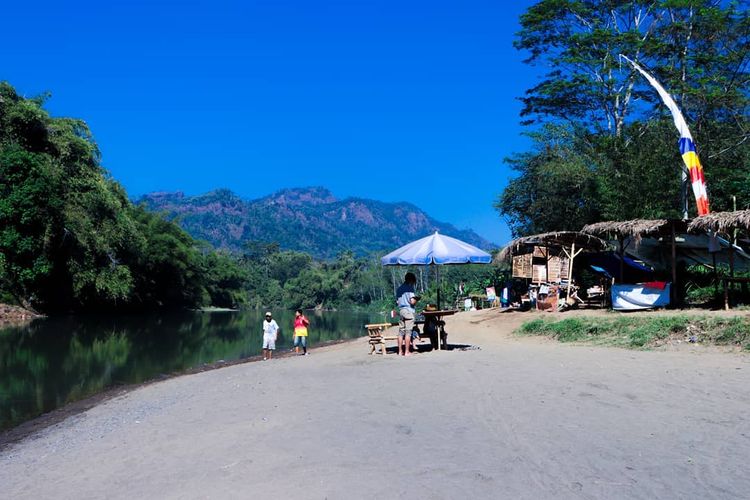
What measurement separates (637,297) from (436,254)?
6.81 meters

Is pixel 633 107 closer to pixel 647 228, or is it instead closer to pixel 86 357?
pixel 647 228

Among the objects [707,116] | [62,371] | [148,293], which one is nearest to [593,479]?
[62,371]

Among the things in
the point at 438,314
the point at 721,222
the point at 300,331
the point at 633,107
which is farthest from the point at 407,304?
the point at 633,107

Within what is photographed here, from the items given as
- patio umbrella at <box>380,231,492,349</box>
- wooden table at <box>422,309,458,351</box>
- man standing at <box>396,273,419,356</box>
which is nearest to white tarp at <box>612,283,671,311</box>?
patio umbrella at <box>380,231,492,349</box>

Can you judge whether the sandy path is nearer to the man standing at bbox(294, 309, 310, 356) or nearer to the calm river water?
the calm river water

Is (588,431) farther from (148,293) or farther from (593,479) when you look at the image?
(148,293)

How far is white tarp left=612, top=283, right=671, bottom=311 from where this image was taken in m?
15.2

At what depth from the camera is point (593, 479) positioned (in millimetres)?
4371

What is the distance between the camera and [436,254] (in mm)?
12164

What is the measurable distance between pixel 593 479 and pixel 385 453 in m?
1.74

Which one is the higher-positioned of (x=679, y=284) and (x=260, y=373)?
(x=679, y=284)

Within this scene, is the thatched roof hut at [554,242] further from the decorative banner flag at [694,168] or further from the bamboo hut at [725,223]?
the bamboo hut at [725,223]

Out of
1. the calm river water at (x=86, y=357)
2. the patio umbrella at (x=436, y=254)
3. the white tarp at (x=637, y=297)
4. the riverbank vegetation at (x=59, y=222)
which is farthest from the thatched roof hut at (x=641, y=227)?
the riverbank vegetation at (x=59, y=222)

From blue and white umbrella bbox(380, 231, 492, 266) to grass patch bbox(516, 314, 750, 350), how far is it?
3.20 m
